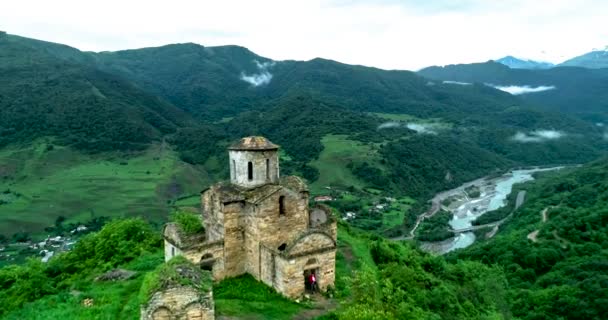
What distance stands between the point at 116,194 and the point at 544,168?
129m

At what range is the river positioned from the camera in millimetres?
75625

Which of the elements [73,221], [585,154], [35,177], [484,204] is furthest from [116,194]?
[585,154]

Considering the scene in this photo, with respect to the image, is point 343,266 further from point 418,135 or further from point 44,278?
point 418,135

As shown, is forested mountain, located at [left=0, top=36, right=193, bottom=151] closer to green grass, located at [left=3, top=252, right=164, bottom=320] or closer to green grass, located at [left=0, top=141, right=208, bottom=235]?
green grass, located at [left=0, top=141, right=208, bottom=235]

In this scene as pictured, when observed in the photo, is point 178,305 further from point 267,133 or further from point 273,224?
point 267,133

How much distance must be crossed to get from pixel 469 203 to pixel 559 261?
6075 centimetres

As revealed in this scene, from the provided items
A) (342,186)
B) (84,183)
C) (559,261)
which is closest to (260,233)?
(559,261)

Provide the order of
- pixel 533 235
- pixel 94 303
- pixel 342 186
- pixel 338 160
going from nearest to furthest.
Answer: pixel 94 303 < pixel 533 235 < pixel 342 186 < pixel 338 160

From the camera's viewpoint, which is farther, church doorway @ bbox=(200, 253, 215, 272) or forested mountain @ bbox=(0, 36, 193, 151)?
forested mountain @ bbox=(0, 36, 193, 151)

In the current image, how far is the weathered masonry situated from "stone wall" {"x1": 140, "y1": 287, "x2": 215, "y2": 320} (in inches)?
185

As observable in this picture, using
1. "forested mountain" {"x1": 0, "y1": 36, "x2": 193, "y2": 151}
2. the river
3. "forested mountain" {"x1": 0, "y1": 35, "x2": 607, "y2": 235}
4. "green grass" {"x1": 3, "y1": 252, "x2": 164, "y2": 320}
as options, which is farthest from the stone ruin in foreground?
"forested mountain" {"x1": 0, "y1": 36, "x2": 193, "y2": 151}

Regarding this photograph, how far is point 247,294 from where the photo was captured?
19.5 meters

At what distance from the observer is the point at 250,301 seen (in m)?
18.9

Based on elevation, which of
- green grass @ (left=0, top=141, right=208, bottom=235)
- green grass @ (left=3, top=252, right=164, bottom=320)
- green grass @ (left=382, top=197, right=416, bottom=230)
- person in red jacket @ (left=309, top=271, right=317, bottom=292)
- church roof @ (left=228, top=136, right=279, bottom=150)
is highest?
church roof @ (left=228, top=136, right=279, bottom=150)
